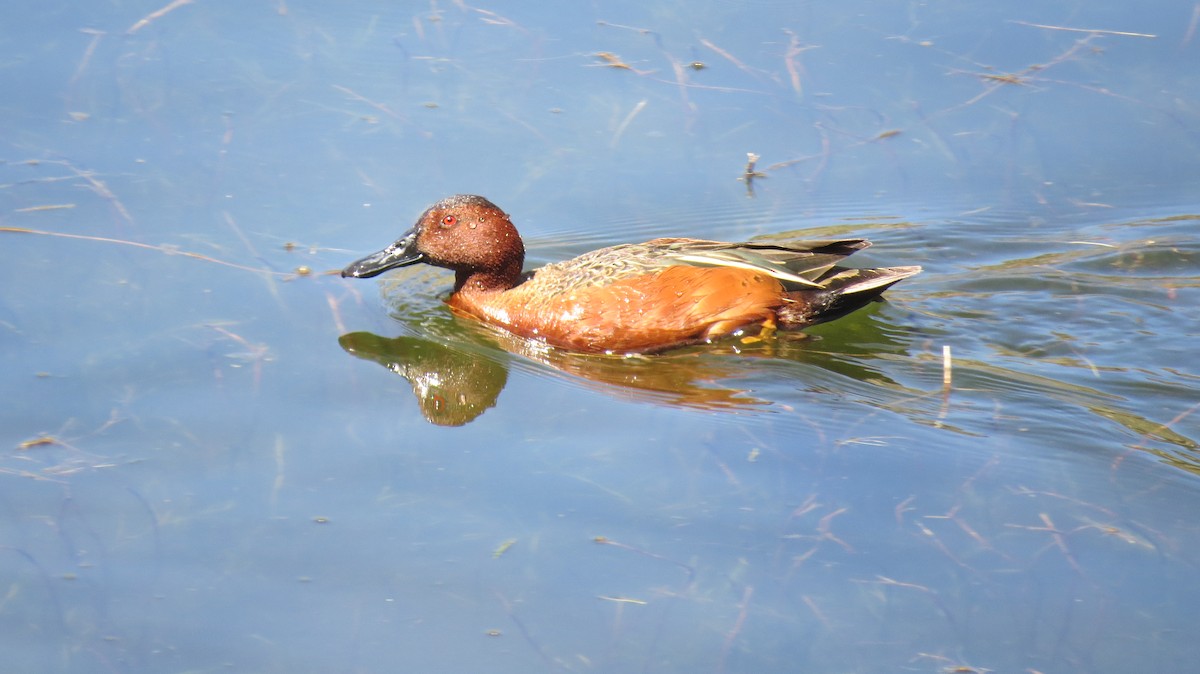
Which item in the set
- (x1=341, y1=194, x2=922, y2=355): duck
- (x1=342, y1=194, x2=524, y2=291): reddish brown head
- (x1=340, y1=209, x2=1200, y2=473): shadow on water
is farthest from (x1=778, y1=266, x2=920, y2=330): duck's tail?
(x1=342, y1=194, x2=524, y2=291): reddish brown head

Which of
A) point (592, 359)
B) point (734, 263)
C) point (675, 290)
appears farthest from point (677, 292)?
point (592, 359)

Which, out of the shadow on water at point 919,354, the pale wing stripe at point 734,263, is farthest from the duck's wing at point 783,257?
the shadow on water at point 919,354

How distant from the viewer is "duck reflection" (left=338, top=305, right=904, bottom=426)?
245 inches

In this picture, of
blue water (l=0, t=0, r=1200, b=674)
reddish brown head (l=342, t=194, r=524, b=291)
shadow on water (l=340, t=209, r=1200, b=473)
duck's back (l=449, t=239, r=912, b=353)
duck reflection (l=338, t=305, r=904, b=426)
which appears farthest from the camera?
reddish brown head (l=342, t=194, r=524, b=291)

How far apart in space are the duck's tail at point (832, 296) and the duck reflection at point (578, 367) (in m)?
0.12

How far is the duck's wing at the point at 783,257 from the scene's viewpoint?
22.5 ft

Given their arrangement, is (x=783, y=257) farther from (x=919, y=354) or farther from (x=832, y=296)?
(x=919, y=354)

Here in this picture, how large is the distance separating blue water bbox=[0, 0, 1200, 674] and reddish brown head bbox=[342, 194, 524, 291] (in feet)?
1.07

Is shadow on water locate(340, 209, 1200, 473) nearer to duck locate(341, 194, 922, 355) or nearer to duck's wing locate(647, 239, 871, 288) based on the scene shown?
duck locate(341, 194, 922, 355)

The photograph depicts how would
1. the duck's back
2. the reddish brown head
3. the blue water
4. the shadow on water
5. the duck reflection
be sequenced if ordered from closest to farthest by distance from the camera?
the blue water < the shadow on water < the duck reflection < the duck's back < the reddish brown head

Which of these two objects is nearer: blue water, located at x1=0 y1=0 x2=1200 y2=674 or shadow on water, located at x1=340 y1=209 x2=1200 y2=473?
blue water, located at x1=0 y1=0 x2=1200 y2=674

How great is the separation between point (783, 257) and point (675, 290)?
0.60 meters

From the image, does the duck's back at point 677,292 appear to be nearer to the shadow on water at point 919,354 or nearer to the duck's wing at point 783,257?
the duck's wing at point 783,257

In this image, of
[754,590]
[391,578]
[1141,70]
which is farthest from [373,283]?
[1141,70]
